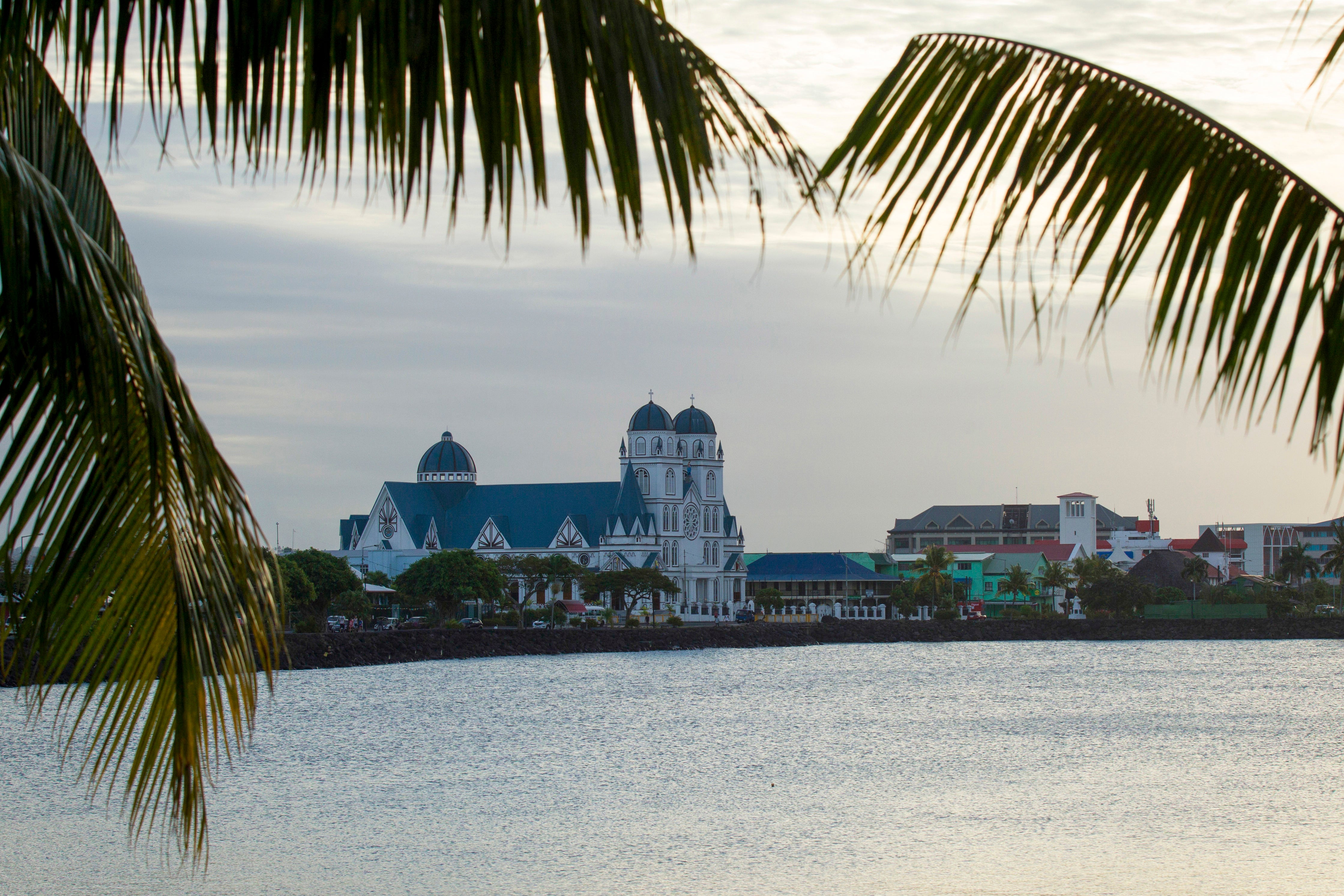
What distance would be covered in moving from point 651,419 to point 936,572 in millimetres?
32659

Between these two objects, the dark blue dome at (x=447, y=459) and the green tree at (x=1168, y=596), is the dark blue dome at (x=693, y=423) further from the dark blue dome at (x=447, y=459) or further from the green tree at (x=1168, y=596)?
the green tree at (x=1168, y=596)

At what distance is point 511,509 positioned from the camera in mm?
144875

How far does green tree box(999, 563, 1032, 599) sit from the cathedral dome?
56.8m

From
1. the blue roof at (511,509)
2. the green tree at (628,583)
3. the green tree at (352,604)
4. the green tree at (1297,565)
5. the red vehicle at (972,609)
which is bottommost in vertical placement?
the red vehicle at (972,609)

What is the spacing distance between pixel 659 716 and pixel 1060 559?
10738cm

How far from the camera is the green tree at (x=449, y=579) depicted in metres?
95.3

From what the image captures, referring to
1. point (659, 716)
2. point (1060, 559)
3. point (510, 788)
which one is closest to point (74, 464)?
point (510, 788)

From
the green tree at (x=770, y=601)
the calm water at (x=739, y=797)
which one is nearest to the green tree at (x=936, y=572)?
the green tree at (x=770, y=601)

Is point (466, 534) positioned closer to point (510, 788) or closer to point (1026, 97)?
point (510, 788)

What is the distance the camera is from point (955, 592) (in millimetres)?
141750

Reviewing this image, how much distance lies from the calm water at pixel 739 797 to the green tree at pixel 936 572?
60.3 metres

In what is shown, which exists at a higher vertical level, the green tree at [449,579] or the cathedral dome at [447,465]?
the cathedral dome at [447,465]

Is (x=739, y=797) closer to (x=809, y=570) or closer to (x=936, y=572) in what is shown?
(x=936, y=572)

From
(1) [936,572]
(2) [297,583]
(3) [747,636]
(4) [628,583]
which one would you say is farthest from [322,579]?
(1) [936,572]
